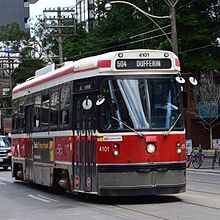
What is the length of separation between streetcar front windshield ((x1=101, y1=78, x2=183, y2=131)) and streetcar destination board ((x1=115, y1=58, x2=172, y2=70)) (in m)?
0.31

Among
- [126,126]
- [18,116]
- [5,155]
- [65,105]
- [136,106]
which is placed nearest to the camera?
[126,126]

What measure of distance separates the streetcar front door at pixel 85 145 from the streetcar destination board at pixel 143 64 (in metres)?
1.01

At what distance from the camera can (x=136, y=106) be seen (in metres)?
13.1

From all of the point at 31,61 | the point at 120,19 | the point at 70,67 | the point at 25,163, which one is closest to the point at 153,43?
the point at 120,19

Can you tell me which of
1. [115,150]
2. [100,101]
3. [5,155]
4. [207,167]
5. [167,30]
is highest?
[167,30]

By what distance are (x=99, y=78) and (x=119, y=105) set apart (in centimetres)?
80

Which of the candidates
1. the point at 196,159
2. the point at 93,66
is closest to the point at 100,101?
the point at 93,66

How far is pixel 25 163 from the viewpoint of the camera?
1945cm

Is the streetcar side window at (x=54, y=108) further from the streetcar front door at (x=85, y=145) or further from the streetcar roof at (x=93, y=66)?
the streetcar front door at (x=85, y=145)

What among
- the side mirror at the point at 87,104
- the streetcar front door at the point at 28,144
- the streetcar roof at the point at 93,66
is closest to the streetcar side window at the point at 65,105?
the streetcar roof at the point at 93,66

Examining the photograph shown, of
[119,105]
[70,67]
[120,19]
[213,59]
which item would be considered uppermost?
[120,19]

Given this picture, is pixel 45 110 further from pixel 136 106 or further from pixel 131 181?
pixel 131 181

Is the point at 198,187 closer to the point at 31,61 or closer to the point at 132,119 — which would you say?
the point at 132,119

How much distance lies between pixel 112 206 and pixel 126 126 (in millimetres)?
1832
